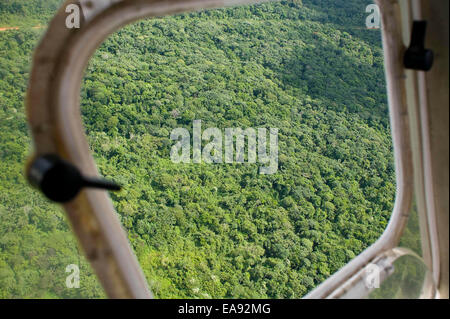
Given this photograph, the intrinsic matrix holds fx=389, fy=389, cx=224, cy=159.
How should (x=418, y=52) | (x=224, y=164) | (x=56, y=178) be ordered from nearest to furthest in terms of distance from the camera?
1. (x=56, y=178)
2. (x=418, y=52)
3. (x=224, y=164)

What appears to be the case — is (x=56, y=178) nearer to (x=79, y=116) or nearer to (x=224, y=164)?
(x=79, y=116)

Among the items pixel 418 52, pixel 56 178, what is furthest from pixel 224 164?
pixel 56 178

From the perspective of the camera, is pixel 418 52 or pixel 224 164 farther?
pixel 224 164

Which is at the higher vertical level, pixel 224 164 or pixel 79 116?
pixel 79 116

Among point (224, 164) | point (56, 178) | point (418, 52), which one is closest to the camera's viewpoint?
point (56, 178)

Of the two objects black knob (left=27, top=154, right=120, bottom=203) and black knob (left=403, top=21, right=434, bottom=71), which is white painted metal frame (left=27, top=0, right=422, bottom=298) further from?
black knob (left=403, top=21, right=434, bottom=71)

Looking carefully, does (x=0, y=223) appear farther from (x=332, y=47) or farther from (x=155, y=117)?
(x=332, y=47)

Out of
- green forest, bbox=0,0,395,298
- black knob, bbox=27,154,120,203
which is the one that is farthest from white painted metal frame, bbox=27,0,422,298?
green forest, bbox=0,0,395,298
